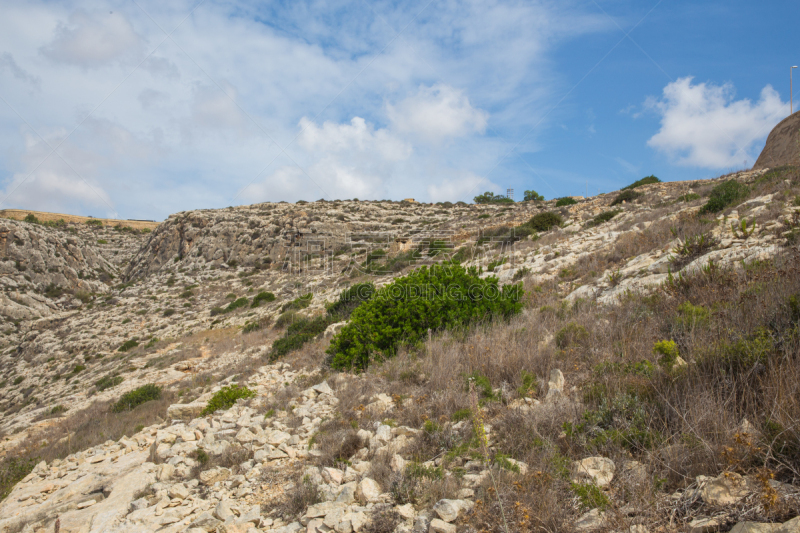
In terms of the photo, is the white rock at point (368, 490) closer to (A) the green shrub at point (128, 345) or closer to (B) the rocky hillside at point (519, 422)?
(B) the rocky hillside at point (519, 422)

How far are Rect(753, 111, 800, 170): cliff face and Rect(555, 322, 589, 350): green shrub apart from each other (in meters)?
20.8

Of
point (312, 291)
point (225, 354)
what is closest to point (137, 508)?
point (225, 354)

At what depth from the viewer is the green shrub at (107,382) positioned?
38.1ft

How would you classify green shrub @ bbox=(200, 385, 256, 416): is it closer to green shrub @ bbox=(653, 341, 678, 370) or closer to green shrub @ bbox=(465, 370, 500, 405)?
green shrub @ bbox=(465, 370, 500, 405)

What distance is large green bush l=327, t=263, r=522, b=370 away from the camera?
6.14 m

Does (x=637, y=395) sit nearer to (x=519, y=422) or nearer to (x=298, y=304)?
(x=519, y=422)

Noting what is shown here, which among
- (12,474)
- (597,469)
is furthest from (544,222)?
(12,474)

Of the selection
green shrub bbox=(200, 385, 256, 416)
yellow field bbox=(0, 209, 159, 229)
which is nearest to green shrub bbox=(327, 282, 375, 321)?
green shrub bbox=(200, 385, 256, 416)

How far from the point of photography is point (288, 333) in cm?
1080

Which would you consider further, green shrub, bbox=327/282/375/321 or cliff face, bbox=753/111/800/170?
cliff face, bbox=753/111/800/170

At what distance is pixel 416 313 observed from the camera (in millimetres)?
6387

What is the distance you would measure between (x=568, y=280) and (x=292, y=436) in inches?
253

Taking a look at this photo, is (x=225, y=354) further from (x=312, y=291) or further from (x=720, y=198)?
(x=720, y=198)

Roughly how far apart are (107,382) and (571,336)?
1415 cm
